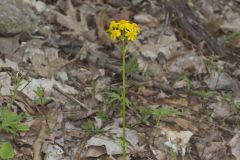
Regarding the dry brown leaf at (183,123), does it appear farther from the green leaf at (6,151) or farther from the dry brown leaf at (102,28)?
the green leaf at (6,151)

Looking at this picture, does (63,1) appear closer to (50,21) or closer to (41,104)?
(50,21)

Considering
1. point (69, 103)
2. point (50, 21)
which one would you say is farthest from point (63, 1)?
point (69, 103)

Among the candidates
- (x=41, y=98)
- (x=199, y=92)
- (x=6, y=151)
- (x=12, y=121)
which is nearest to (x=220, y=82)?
(x=199, y=92)

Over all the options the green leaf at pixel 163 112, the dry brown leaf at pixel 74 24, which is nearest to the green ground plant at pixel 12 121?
the green leaf at pixel 163 112

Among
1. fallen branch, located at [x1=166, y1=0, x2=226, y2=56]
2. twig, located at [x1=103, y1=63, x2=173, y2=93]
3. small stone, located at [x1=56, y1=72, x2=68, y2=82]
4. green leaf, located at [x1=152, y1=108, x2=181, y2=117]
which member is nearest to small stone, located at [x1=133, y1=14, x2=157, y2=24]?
fallen branch, located at [x1=166, y1=0, x2=226, y2=56]

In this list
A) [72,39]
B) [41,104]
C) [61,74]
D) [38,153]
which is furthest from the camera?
[72,39]

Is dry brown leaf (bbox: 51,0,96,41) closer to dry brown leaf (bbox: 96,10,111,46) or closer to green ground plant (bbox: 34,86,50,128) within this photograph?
dry brown leaf (bbox: 96,10,111,46)
